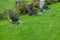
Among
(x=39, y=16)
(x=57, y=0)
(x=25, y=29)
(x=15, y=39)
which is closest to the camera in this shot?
(x=15, y=39)

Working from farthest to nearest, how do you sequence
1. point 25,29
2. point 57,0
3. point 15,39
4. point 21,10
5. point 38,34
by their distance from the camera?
point 57,0 → point 21,10 → point 25,29 → point 38,34 → point 15,39

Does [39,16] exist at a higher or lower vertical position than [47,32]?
lower

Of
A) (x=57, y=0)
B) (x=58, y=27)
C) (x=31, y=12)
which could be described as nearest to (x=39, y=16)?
(x=31, y=12)

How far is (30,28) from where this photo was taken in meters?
19.6

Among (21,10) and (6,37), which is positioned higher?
(6,37)

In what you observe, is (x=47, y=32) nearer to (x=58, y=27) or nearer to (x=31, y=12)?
(x=58, y=27)

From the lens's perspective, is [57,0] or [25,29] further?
[57,0]

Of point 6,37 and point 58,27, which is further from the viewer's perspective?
point 58,27

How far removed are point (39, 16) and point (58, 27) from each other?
22.7ft

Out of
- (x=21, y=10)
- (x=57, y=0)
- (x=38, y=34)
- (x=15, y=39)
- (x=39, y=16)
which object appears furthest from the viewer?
(x=57, y=0)

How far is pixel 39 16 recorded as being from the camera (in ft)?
86.8

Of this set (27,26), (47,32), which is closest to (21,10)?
(27,26)

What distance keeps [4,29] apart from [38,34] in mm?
2963

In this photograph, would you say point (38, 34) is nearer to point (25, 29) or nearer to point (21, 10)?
point (25, 29)
